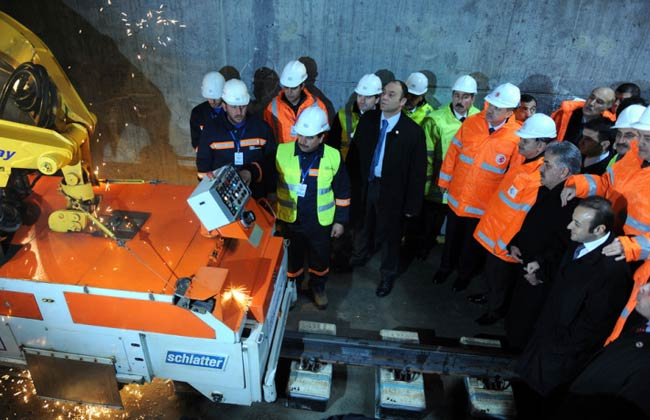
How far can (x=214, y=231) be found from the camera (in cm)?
307

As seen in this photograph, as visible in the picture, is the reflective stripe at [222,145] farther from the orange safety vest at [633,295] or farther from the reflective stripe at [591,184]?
the orange safety vest at [633,295]

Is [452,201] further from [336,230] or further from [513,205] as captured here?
[336,230]

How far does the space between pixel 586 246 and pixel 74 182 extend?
11.0ft

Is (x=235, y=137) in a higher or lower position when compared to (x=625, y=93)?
lower

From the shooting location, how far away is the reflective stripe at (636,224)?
295 cm

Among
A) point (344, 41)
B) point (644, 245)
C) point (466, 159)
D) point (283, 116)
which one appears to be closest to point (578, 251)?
point (644, 245)

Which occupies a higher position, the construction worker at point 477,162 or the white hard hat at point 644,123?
the white hard hat at point 644,123

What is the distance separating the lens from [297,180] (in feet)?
12.1

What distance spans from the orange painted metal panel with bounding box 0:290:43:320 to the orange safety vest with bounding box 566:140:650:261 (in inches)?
143

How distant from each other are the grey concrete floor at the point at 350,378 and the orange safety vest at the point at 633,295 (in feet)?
4.35

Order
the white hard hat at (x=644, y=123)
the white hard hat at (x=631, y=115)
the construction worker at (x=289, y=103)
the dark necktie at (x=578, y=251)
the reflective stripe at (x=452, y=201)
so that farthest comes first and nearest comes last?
the construction worker at (x=289, y=103)
the reflective stripe at (x=452, y=201)
the white hard hat at (x=631, y=115)
the white hard hat at (x=644, y=123)
the dark necktie at (x=578, y=251)

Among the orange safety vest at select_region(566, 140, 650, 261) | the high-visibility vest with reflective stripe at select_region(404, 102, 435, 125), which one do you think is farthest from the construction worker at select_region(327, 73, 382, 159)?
the orange safety vest at select_region(566, 140, 650, 261)

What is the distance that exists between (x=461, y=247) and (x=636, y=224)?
6.34 feet

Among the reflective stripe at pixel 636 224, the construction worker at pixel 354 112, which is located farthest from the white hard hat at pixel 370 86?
the reflective stripe at pixel 636 224
